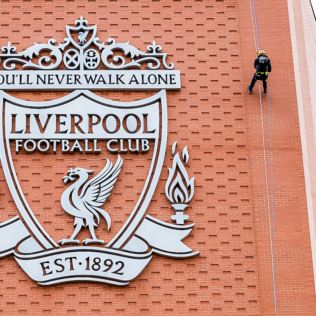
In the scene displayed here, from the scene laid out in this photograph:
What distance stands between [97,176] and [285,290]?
433 centimetres

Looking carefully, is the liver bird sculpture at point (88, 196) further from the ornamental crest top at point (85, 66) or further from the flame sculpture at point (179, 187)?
the ornamental crest top at point (85, 66)

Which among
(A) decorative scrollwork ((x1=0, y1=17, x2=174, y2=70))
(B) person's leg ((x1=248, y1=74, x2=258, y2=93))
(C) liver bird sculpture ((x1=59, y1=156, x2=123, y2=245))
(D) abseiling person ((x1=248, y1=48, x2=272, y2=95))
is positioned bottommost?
(C) liver bird sculpture ((x1=59, y1=156, x2=123, y2=245))

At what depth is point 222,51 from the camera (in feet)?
67.6

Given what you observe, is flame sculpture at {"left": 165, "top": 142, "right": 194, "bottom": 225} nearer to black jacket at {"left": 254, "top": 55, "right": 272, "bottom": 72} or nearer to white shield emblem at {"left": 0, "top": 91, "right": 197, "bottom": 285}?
white shield emblem at {"left": 0, "top": 91, "right": 197, "bottom": 285}

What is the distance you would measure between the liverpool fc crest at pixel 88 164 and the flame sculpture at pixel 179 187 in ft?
0.07

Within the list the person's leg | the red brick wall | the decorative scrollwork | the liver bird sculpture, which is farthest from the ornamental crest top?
the liver bird sculpture

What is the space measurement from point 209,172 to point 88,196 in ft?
8.26

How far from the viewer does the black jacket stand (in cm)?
1934

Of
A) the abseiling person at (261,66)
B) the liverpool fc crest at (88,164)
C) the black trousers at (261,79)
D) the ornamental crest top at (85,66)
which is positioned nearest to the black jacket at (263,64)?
the abseiling person at (261,66)

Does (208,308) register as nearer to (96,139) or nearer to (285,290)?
(285,290)

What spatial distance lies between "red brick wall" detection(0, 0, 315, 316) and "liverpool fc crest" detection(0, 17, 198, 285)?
0.36 ft

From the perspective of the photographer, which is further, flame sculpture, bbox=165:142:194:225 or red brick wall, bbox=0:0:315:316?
→ flame sculpture, bbox=165:142:194:225

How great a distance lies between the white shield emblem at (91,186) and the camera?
18.5 metres

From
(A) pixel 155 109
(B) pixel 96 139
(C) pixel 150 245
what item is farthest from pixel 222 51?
(C) pixel 150 245
